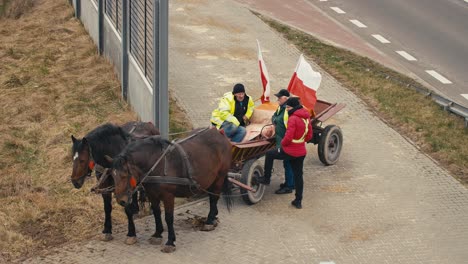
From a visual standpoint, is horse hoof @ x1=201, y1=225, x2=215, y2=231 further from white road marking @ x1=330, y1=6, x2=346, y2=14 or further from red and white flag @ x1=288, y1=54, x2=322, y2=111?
white road marking @ x1=330, y1=6, x2=346, y2=14

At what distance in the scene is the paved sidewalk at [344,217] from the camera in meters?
13.0

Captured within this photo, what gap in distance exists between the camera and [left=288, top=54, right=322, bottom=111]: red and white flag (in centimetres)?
1542

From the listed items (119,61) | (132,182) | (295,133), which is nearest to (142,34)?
(119,61)

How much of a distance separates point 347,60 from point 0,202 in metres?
9.42

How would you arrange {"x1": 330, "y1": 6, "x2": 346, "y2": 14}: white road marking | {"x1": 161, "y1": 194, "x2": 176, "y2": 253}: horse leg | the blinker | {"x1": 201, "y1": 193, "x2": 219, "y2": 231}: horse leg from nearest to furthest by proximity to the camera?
the blinker < {"x1": 161, "y1": 194, "x2": 176, "y2": 253}: horse leg < {"x1": 201, "y1": 193, "x2": 219, "y2": 231}: horse leg < {"x1": 330, "y1": 6, "x2": 346, "y2": 14}: white road marking

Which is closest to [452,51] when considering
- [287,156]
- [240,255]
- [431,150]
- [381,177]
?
[431,150]

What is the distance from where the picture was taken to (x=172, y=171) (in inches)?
496

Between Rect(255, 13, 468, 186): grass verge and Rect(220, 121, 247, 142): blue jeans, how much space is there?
3.66m

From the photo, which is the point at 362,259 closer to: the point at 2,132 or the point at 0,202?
the point at 0,202

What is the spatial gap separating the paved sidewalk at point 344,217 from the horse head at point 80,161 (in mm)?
1278

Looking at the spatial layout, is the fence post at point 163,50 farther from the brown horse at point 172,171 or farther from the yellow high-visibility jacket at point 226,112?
the brown horse at point 172,171

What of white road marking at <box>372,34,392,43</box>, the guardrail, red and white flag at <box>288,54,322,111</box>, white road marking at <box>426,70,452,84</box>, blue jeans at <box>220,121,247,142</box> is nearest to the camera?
blue jeans at <box>220,121,247,142</box>

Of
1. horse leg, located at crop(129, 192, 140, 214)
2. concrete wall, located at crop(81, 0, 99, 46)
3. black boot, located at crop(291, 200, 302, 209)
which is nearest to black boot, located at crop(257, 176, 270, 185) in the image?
black boot, located at crop(291, 200, 302, 209)

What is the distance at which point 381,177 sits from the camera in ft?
51.0
